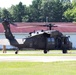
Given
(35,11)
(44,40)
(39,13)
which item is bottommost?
(39,13)

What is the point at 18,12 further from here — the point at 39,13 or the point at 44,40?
the point at 44,40

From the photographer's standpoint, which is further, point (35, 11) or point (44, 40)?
point (35, 11)

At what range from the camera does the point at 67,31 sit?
82.3 metres

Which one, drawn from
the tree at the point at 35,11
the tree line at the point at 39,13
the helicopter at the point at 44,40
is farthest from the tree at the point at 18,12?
the helicopter at the point at 44,40

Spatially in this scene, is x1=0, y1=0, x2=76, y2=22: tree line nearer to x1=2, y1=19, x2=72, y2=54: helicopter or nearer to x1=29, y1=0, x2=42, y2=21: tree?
x1=29, y1=0, x2=42, y2=21: tree

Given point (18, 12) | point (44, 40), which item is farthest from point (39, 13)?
point (44, 40)

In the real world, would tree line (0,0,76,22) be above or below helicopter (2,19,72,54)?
below

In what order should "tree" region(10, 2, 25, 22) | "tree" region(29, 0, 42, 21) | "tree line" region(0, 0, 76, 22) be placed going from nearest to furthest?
"tree line" region(0, 0, 76, 22), "tree" region(29, 0, 42, 21), "tree" region(10, 2, 25, 22)

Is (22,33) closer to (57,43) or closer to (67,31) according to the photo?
(67,31)

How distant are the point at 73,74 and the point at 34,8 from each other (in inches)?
4379

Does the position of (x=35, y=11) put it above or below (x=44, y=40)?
below

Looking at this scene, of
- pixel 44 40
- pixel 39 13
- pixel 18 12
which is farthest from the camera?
pixel 39 13

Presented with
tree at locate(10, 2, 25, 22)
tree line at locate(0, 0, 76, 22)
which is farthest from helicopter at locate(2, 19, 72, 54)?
tree at locate(10, 2, 25, 22)

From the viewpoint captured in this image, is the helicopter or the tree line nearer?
the helicopter
